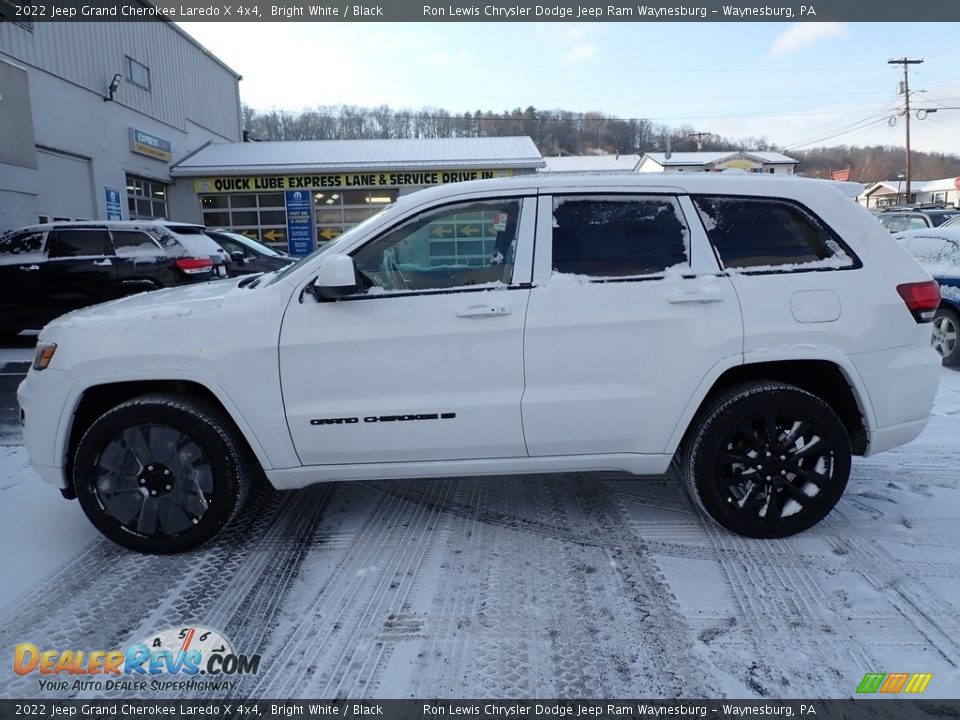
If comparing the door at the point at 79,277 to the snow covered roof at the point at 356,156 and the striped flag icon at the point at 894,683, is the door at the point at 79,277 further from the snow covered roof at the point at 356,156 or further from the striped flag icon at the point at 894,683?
the snow covered roof at the point at 356,156

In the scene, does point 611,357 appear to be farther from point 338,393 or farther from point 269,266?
point 269,266

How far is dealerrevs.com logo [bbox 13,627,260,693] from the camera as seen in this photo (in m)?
2.41

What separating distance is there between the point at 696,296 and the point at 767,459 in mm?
913

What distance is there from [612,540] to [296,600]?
1.62 metres

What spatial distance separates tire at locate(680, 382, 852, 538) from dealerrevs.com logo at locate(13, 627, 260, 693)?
2282 mm

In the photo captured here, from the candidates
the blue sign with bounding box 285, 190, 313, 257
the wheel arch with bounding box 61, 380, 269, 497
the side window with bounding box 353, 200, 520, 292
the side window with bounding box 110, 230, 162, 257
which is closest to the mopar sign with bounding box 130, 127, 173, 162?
the blue sign with bounding box 285, 190, 313, 257

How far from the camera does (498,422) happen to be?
317 centimetres

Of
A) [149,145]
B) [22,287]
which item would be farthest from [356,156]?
[22,287]

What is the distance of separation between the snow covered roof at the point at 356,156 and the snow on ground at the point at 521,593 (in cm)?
1967

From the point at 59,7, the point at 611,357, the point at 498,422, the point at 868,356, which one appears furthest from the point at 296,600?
the point at 59,7

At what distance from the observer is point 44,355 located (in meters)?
3.28

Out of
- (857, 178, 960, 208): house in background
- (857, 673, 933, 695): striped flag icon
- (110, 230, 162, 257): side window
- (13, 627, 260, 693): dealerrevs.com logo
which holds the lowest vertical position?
(857, 673, 933, 695): striped flag icon

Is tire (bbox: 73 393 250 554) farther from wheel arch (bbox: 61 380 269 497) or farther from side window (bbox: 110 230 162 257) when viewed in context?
side window (bbox: 110 230 162 257)

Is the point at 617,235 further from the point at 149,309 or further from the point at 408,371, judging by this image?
the point at 149,309
